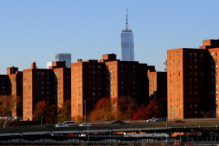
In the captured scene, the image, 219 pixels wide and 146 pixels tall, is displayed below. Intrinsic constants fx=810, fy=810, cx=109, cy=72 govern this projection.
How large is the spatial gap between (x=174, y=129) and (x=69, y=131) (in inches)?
1018

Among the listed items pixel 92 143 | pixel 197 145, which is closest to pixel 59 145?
pixel 92 143

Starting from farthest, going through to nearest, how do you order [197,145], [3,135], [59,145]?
[3,135]
[59,145]
[197,145]

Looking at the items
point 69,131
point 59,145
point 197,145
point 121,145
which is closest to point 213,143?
point 197,145

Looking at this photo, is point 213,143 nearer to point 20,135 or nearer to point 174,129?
point 174,129

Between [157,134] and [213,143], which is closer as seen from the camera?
[213,143]

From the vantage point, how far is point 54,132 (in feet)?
652

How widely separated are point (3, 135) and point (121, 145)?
4314 cm

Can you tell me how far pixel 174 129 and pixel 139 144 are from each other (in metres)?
40.1

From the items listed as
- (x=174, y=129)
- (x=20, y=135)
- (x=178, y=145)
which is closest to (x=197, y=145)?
(x=178, y=145)

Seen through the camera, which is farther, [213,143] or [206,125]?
[206,125]

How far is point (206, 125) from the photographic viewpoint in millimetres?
199375

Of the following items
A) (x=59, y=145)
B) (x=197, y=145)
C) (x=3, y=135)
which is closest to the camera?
(x=197, y=145)

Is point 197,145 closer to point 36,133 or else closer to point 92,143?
point 92,143

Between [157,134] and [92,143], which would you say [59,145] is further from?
[157,134]
